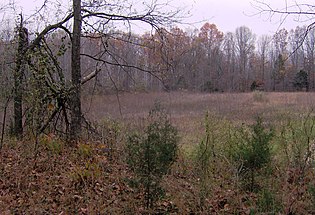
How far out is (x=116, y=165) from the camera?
685 centimetres

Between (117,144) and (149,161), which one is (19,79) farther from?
(149,161)

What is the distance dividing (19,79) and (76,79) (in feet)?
4.30

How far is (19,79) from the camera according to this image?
24.8ft

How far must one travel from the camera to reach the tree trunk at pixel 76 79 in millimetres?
8383

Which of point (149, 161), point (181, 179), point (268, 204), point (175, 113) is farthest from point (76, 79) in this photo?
point (175, 113)

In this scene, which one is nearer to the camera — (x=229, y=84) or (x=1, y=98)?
(x=1, y=98)

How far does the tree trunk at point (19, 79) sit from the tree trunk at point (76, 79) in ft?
3.59

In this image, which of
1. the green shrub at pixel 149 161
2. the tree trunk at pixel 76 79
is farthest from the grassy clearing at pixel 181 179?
the tree trunk at pixel 76 79

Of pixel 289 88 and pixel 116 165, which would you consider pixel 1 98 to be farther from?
pixel 289 88

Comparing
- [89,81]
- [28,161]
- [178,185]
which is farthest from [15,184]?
[89,81]

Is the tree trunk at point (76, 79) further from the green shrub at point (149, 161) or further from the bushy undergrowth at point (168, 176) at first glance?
the green shrub at point (149, 161)

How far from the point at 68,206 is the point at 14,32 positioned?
5.33m

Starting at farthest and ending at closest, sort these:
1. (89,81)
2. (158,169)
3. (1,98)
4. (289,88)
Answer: (289,88)
(89,81)
(1,98)
(158,169)

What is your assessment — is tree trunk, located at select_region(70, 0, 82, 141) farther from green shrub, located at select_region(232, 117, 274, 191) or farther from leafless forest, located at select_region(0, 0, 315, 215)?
green shrub, located at select_region(232, 117, 274, 191)
